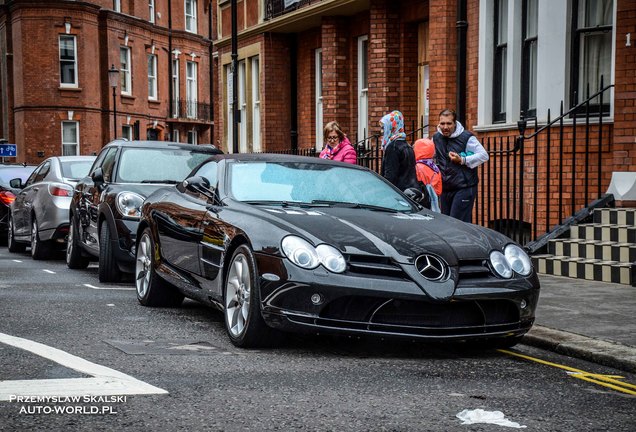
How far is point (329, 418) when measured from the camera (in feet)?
17.1

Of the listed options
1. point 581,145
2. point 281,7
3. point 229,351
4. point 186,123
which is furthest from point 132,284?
point 186,123

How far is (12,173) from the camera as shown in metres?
20.0

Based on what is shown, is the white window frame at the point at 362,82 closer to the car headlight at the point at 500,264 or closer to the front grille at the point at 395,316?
the car headlight at the point at 500,264

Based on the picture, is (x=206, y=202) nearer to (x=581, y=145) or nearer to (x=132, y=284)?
(x=132, y=284)

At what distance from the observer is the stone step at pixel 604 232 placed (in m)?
12.0

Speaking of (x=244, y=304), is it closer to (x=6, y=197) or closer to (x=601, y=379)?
(x=601, y=379)

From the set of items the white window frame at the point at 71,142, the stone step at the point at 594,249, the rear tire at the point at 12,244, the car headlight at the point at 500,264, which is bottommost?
the rear tire at the point at 12,244

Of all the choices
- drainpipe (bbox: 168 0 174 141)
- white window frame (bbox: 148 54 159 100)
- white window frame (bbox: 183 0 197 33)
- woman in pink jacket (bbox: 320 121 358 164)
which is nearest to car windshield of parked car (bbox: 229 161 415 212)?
woman in pink jacket (bbox: 320 121 358 164)

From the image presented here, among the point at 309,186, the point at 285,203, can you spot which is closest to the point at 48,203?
the point at 309,186

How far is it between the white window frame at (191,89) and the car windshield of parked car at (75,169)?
141 feet

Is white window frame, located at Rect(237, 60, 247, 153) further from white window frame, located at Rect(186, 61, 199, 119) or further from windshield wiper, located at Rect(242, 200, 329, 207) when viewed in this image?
white window frame, located at Rect(186, 61, 199, 119)

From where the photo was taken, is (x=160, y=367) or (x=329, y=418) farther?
(x=160, y=367)

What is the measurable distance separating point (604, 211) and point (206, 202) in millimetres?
6027

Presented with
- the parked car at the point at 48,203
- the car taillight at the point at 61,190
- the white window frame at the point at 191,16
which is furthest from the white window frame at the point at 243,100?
the white window frame at the point at 191,16
